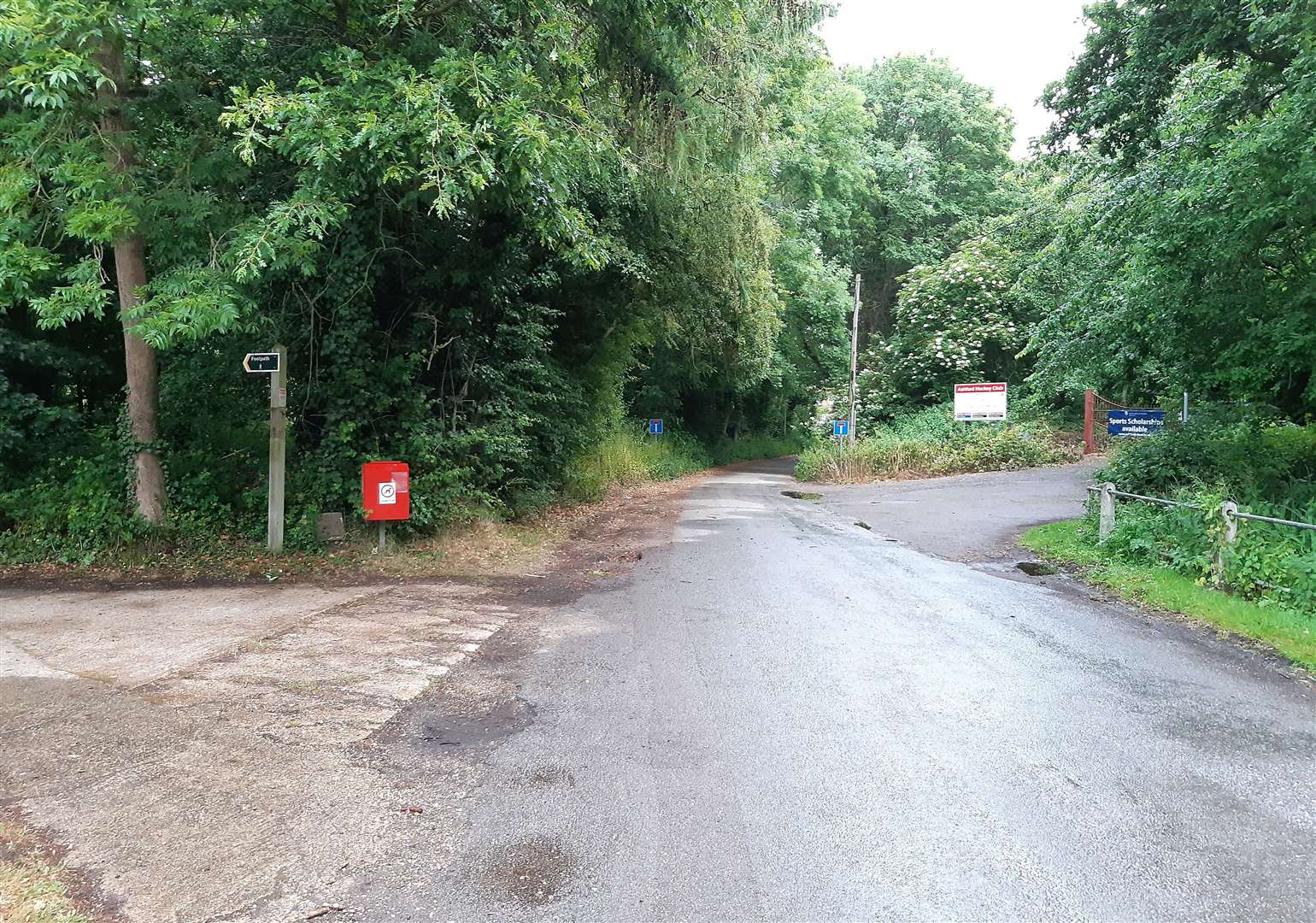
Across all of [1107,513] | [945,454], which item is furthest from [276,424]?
[945,454]

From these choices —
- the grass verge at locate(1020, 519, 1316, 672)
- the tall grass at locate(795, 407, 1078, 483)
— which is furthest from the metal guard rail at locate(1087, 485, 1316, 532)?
the tall grass at locate(795, 407, 1078, 483)

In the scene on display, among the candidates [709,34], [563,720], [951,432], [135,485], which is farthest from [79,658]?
[951,432]

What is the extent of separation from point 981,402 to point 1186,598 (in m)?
21.4

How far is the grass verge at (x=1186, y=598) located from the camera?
683 cm

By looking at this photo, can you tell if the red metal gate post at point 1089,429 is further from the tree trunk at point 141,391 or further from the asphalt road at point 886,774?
the tree trunk at point 141,391

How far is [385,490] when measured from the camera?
10227 millimetres

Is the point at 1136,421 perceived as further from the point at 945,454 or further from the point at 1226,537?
the point at 945,454

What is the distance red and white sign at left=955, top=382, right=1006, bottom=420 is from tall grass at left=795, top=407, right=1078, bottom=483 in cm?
51

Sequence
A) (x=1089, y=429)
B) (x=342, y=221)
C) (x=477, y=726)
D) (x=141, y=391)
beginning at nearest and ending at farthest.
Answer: (x=477, y=726), (x=342, y=221), (x=141, y=391), (x=1089, y=429)

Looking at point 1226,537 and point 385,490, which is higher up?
point 385,490

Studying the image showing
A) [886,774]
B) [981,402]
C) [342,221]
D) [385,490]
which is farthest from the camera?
[981,402]

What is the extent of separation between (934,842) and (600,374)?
14617mm

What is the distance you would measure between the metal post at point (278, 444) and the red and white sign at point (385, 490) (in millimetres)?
1002

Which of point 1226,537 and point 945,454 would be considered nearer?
point 1226,537
